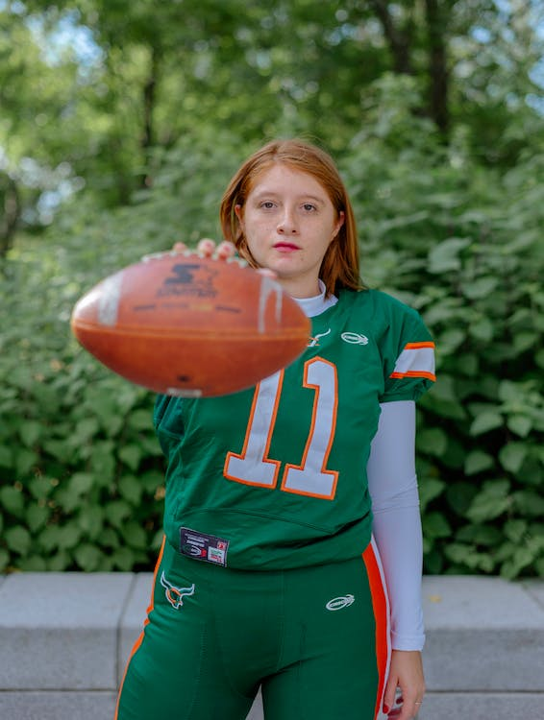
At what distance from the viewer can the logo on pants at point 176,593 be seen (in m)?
1.56

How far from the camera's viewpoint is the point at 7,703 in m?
2.67

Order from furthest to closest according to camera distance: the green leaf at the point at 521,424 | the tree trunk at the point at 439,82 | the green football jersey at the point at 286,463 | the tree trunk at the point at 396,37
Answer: the tree trunk at the point at 439,82, the tree trunk at the point at 396,37, the green leaf at the point at 521,424, the green football jersey at the point at 286,463

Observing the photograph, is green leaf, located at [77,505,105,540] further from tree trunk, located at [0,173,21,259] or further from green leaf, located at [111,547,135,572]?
tree trunk, located at [0,173,21,259]

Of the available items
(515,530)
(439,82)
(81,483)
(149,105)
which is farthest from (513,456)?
(149,105)

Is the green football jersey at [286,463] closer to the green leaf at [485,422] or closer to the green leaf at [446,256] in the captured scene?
the green leaf at [485,422]

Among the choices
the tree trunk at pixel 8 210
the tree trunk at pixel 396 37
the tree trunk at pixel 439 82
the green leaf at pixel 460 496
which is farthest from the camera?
the tree trunk at pixel 8 210

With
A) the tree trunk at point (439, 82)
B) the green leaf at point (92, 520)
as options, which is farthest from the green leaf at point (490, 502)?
the tree trunk at point (439, 82)

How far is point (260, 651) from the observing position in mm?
1519

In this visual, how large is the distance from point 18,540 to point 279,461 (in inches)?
82.7

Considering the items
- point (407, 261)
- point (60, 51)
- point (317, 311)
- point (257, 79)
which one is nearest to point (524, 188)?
point (407, 261)

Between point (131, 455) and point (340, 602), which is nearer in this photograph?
point (340, 602)

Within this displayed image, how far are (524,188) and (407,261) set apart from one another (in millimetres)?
953

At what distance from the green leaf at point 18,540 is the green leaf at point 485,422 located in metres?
1.90

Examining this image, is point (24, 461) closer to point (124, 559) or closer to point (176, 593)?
point (124, 559)
